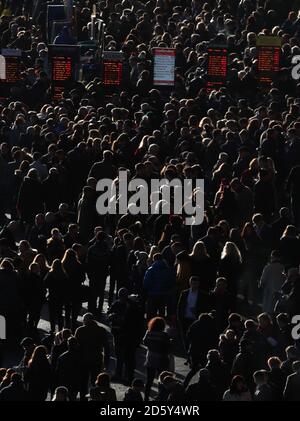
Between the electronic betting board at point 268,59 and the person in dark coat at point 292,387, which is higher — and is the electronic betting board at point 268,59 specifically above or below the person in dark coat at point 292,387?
above

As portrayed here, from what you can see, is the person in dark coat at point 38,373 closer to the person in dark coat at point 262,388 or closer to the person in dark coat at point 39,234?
the person in dark coat at point 262,388

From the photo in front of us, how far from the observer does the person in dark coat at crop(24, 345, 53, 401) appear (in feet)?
→ 94.1

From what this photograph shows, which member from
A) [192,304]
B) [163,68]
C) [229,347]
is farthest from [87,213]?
[163,68]

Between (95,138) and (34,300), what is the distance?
8.82 meters

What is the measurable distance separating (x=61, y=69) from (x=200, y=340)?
65.2 feet

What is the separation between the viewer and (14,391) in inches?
1079

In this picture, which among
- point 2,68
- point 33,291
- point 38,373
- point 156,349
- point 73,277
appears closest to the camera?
point 38,373

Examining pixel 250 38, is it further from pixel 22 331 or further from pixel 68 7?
pixel 22 331

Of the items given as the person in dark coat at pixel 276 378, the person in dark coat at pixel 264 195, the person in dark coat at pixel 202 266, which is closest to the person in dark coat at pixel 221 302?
the person in dark coat at pixel 202 266

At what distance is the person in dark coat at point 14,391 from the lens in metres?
27.3

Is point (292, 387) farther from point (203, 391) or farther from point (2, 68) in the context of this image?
point (2, 68)

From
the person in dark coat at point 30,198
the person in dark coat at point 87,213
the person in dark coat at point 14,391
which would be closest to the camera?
the person in dark coat at point 14,391

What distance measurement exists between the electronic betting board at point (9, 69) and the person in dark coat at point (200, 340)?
20470 millimetres
